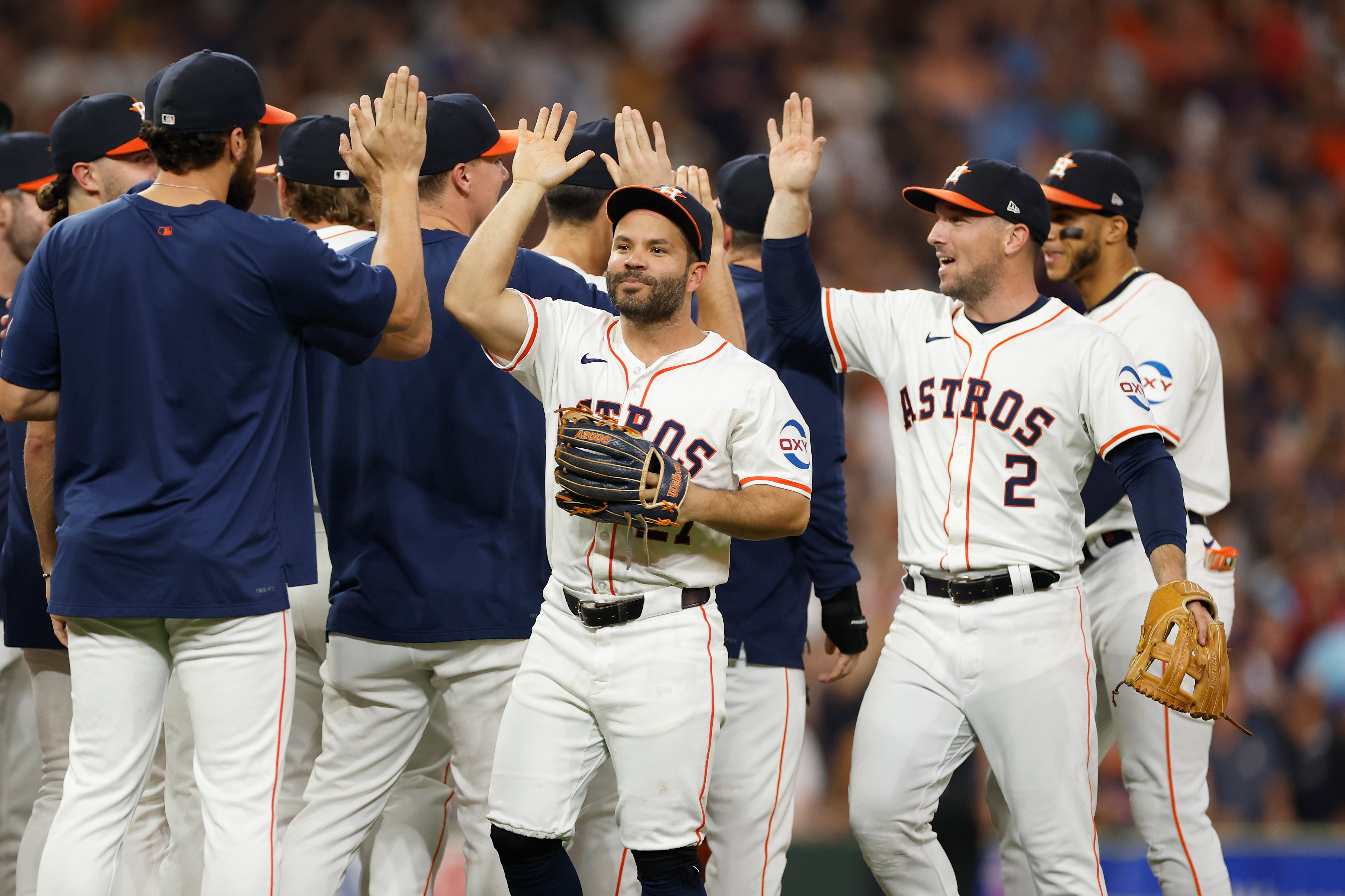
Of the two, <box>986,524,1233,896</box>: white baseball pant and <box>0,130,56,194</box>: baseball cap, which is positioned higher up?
<box>0,130,56,194</box>: baseball cap

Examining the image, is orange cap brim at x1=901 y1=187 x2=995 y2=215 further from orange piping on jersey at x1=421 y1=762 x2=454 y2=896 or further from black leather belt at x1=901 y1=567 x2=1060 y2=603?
orange piping on jersey at x1=421 y1=762 x2=454 y2=896

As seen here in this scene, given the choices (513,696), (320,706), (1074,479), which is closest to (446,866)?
(320,706)

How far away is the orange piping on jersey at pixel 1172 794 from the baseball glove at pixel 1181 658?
0.78m

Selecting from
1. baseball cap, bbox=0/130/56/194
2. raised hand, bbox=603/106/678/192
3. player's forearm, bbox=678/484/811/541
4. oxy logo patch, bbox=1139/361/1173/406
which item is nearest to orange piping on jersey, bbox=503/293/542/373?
raised hand, bbox=603/106/678/192

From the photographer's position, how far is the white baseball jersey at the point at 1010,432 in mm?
4020

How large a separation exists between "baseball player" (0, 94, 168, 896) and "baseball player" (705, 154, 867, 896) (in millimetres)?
1702

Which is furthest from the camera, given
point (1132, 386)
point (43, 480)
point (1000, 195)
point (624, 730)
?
point (1000, 195)

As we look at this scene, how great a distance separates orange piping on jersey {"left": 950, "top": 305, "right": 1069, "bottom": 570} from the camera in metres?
4.05

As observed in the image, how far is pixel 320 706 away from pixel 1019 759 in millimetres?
2230

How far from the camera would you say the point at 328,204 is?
4551 millimetres

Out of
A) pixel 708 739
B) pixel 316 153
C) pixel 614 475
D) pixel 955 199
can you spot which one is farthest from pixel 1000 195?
pixel 316 153

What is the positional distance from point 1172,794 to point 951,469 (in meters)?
1.40

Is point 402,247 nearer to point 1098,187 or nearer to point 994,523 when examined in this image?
point 994,523

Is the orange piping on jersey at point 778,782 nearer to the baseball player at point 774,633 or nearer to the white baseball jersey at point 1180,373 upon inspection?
the baseball player at point 774,633
